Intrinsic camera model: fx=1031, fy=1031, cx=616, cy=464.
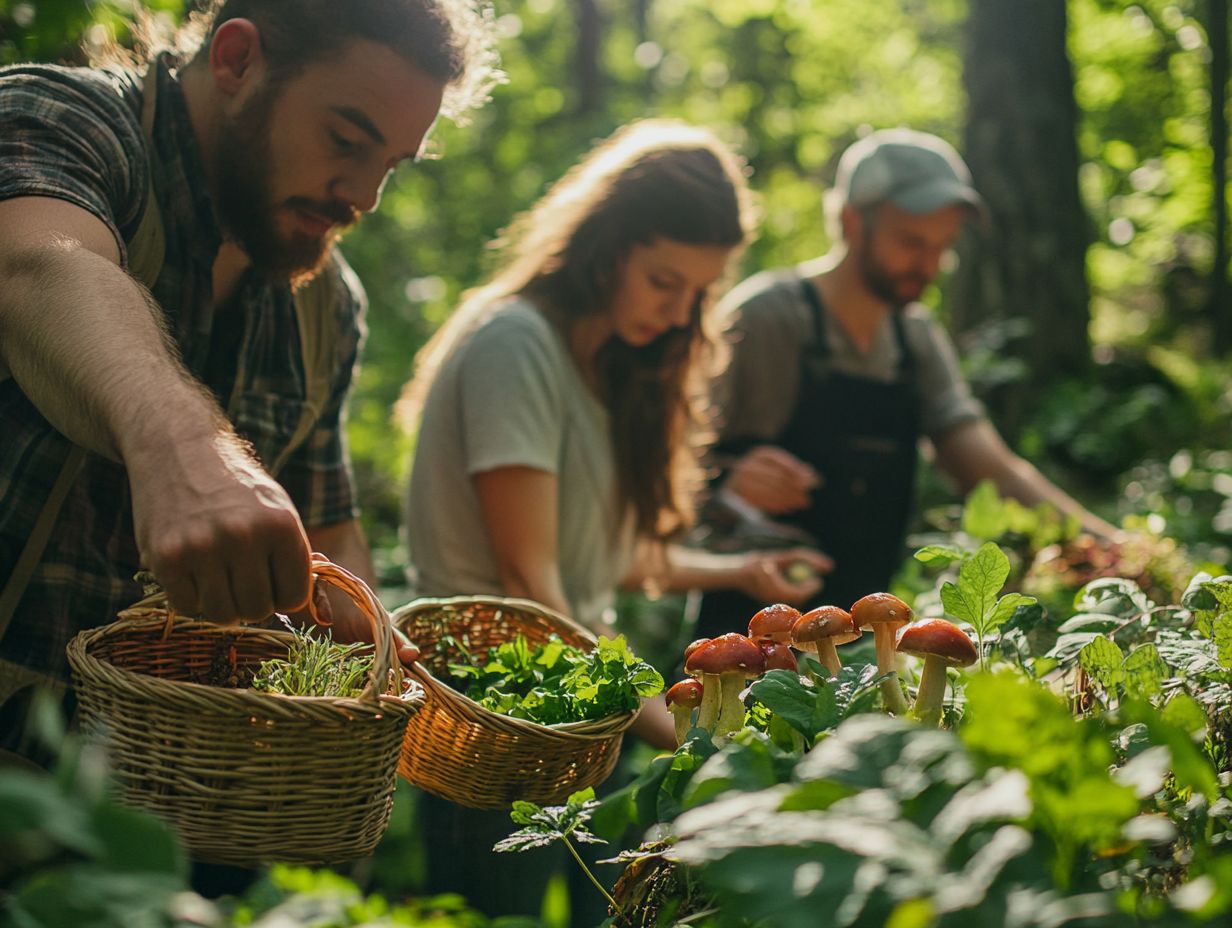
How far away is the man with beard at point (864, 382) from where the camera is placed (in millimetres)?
3836

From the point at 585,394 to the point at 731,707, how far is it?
1592 mm

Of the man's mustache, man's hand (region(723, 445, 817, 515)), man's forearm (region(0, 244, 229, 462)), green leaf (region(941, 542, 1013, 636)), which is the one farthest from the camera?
man's hand (region(723, 445, 817, 515))

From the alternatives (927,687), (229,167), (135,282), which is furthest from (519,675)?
(229,167)

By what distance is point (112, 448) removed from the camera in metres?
Result: 1.24

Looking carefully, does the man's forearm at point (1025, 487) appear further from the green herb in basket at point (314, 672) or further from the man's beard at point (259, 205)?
the green herb in basket at point (314, 672)

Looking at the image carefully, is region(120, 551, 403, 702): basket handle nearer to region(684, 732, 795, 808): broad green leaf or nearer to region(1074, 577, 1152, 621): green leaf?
region(684, 732, 795, 808): broad green leaf

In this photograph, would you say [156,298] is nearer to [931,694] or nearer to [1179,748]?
[931,694]

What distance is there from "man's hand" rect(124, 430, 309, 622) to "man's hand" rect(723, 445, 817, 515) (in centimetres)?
246

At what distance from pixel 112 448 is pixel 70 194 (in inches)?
19.1

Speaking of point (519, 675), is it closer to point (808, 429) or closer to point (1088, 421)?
point (808, 429)

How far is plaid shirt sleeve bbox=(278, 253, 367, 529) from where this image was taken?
2432 mm

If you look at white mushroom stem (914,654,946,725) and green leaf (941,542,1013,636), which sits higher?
green leaf (941,542,1013,636)

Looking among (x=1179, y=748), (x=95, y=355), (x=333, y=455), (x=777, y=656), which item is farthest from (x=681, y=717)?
(x=333, y=455)

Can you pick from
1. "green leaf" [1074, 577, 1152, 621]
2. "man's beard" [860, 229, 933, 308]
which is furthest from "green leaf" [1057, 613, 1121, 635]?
"man's beard" [860, 229, 933, 308]
